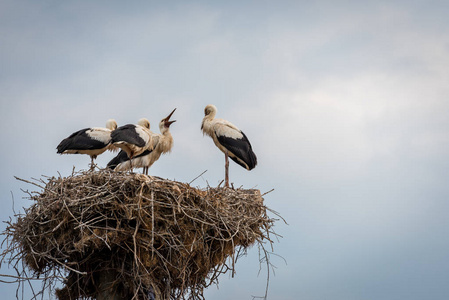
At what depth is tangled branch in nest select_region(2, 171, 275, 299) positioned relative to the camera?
6695mm

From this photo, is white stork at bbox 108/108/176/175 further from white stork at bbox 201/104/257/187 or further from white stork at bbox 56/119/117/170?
white stork at bbox 201/104/257/187

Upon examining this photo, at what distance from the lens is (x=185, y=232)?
7.00 m

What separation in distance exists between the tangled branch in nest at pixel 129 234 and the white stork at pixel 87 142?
7.97 ft

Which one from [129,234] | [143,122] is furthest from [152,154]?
[129,234]

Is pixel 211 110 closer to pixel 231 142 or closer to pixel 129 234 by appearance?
pixel 231 142

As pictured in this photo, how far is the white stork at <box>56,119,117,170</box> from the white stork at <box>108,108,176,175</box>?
541 mm

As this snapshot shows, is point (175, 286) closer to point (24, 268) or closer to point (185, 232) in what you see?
point (185, 232)

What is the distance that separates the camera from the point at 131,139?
933 centimetres

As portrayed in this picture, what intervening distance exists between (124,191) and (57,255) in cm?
122

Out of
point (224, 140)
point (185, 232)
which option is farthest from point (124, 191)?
point (224, 140)

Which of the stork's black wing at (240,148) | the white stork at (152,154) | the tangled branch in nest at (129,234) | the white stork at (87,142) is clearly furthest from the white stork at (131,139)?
the tangled branch in nest at (129,234)

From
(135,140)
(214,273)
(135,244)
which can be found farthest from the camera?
(135,140)

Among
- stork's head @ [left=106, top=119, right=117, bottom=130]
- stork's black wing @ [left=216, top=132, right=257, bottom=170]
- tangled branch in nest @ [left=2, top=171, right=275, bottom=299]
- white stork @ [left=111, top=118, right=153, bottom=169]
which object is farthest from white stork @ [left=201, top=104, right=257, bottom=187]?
tangled branch in nest @ [left=2, top=171, right=275, bottom=299]

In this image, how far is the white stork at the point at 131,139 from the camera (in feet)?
30.5
